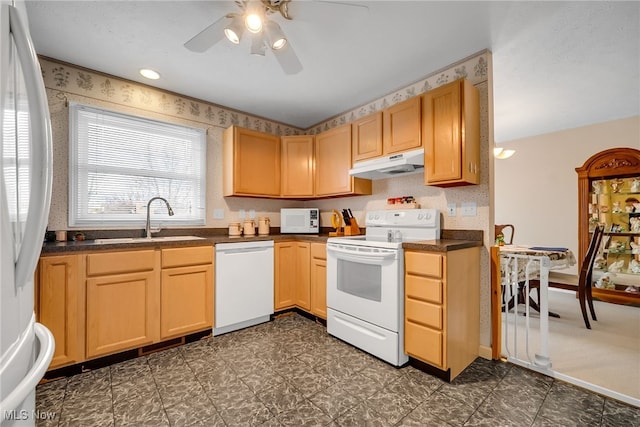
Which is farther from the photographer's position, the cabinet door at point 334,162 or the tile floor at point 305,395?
the cabinet door at point 334,162

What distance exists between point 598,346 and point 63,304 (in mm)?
4257

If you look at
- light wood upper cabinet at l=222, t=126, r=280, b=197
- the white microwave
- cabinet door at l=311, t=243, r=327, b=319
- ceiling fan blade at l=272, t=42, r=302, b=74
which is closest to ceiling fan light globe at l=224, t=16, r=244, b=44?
ceiling fan blade at l=272, t=42, r=302, b=74

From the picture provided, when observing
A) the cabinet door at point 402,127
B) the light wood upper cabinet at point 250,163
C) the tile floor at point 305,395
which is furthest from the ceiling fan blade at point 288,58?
the tile floor at point 305,395

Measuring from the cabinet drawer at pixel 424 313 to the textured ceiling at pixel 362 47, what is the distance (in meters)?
2.00

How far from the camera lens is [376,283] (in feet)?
7.30

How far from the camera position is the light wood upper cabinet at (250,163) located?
311cm

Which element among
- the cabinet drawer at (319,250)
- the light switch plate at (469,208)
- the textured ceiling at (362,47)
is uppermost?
the textured ceiling at (362,47)

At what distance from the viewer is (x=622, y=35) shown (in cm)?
209

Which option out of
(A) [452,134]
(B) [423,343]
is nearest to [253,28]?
(A) [452,134]

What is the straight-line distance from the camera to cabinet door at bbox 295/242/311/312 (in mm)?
3064

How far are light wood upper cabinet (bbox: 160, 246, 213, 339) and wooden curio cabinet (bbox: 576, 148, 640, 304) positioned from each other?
5.01 m

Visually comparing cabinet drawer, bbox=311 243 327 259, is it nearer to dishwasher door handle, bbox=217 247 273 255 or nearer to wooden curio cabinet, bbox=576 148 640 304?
dishwasher door handle, bbox=217 247 273 255

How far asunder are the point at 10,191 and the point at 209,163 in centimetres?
285

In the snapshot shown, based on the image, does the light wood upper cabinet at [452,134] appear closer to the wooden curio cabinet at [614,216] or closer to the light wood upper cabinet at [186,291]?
the light wood upper cabinet at [186,291]
